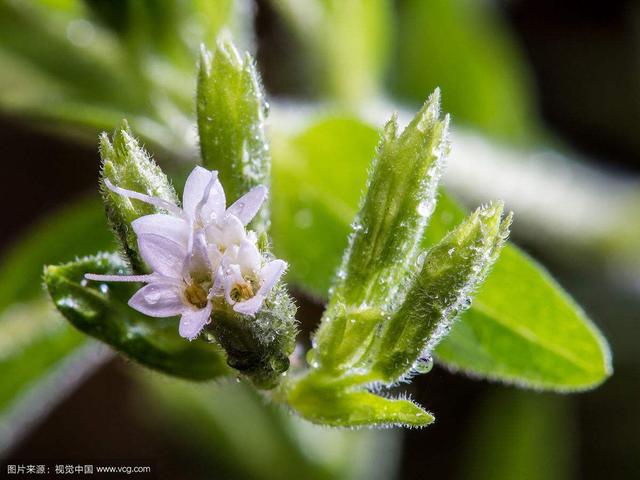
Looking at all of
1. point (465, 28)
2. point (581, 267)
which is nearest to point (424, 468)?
point (581, 267)

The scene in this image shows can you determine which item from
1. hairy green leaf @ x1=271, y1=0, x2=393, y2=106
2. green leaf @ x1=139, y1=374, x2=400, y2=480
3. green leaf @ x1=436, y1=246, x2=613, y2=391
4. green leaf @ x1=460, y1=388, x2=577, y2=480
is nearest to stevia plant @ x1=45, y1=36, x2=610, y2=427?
green leaf @ x1=436, y1=246, x2=613, y2=391

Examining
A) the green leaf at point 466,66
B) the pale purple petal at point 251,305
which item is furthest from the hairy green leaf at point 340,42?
the pale purple petal at point 251,305

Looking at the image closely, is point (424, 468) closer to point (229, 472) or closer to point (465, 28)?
point (229, 472)

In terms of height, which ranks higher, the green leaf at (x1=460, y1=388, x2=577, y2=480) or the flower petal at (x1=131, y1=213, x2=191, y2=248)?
the flower petal at (x1=131, y1=213, x2=191, y2=248)

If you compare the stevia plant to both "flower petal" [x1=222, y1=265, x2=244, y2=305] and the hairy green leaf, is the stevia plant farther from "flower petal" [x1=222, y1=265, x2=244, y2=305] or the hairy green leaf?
the hairy green leaf

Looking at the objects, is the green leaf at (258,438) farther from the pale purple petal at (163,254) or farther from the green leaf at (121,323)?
the pale purple petal at (163,254)

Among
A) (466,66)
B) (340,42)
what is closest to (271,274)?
(340,42)
